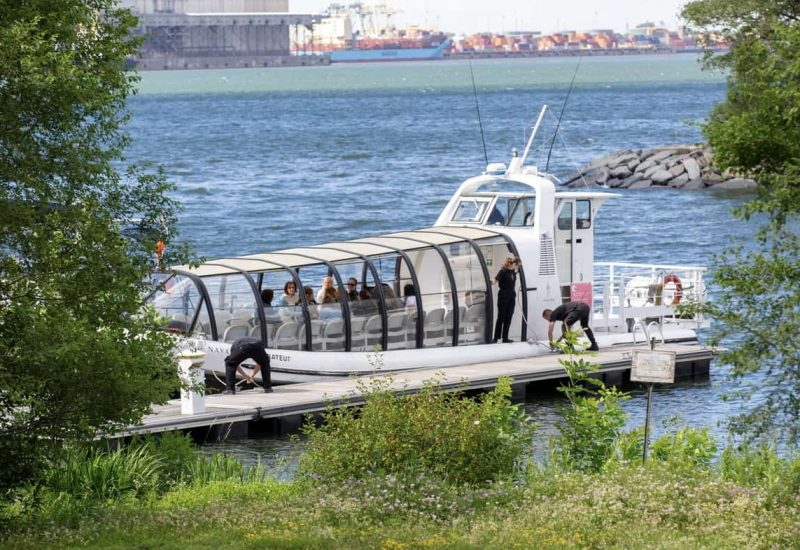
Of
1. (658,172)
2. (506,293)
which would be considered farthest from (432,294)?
(658,172)

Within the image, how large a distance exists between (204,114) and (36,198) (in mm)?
141714

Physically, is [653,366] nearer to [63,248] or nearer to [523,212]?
[63,248]

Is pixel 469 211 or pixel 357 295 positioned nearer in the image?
pixel 357 295

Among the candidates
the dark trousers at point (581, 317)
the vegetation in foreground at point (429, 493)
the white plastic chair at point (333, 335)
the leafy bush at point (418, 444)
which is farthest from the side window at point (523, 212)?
the leafy bush at point (418, 444)

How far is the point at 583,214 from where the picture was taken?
2627cm

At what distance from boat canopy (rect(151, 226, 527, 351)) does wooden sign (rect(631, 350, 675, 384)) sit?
27.5ft

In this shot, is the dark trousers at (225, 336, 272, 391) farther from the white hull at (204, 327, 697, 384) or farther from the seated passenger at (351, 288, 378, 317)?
the seated passenger at (351, 288, 378, 317)

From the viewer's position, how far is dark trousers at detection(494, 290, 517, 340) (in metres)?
24.4

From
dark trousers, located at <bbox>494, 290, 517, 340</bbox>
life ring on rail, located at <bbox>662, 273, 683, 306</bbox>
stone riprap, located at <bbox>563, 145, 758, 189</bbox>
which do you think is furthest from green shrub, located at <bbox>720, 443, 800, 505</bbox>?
stone riprap, located at <bbox>563, 145, 758, 189</bbox>

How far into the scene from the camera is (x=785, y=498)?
12.5 m

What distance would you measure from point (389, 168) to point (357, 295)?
62408 mm

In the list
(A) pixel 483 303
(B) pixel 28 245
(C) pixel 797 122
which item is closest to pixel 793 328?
(C) pixel 797 122

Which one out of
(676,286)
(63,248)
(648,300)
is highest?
(63,248)

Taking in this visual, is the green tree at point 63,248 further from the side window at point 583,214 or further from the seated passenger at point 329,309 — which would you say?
the side window at point 583,214
